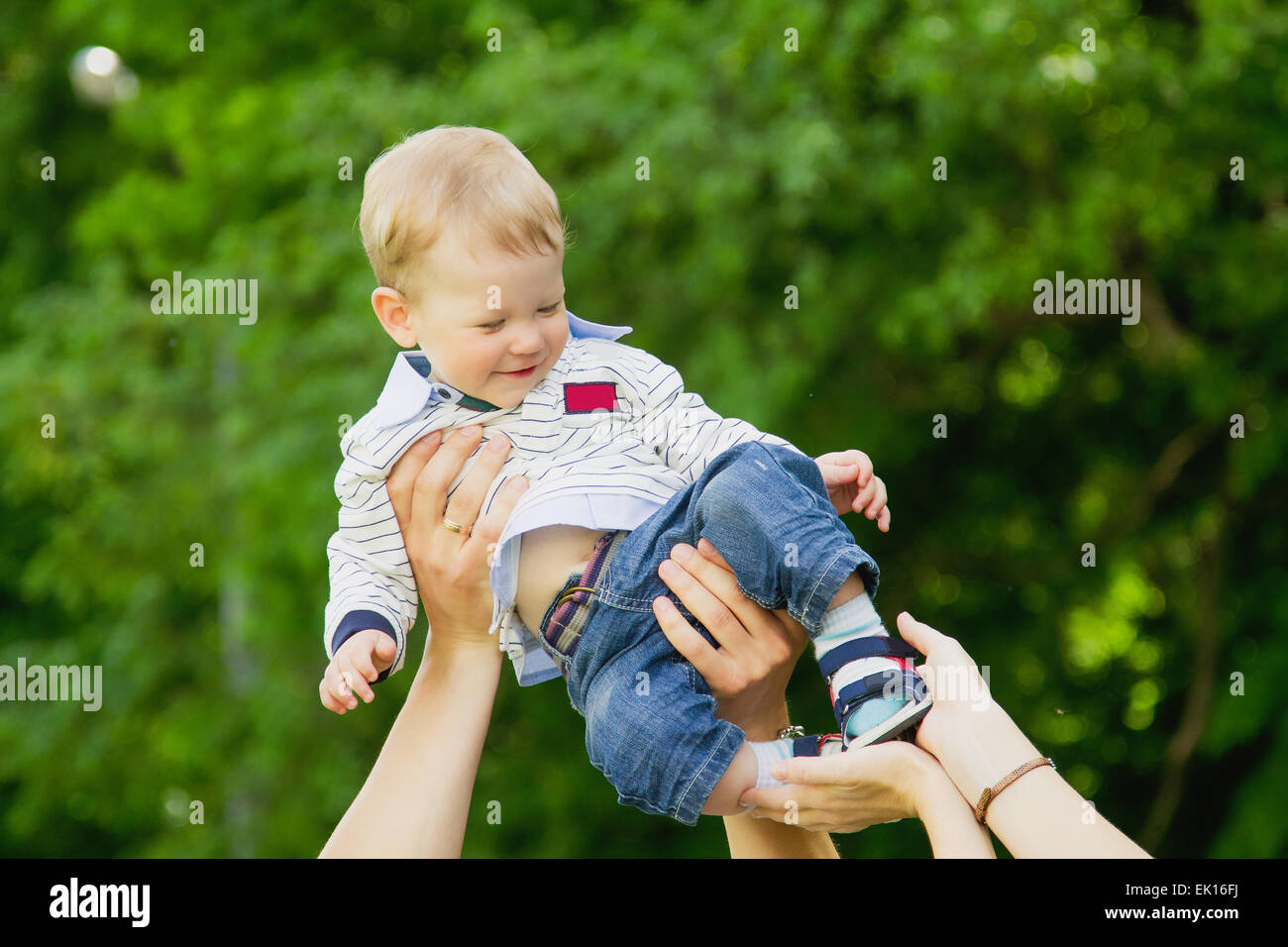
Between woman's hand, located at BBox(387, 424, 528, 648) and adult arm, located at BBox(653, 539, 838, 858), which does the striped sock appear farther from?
woman's hand, located at BBox(387, 424, 528, 648)

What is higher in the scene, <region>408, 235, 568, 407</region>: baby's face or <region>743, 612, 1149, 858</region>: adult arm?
<region>408, 235, 568, 407</region>: baby's face

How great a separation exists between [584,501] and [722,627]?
0.90ft

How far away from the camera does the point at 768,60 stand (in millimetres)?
4605

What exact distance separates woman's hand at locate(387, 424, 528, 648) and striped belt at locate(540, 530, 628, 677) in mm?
191

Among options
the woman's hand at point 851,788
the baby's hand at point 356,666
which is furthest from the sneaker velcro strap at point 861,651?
the baby's hand at point 356,666

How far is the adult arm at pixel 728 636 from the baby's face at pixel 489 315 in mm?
373

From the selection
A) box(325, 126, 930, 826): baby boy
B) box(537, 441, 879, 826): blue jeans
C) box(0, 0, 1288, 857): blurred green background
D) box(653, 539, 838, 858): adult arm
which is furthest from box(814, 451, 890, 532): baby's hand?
box(0, 0, 1288, 857): blurred green background

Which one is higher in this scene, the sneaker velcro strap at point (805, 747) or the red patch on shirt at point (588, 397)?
the red patch on shirt at point (588, 397)

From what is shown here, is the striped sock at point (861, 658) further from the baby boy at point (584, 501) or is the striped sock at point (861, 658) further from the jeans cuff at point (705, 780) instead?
the jeans cuff at point (705, 780)

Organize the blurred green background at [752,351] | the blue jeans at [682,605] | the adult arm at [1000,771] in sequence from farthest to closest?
the blurred green background at [752,351], the blue jeans at [682,605], the adult arm at [1000,771]

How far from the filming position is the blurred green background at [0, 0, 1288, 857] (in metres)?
4.63

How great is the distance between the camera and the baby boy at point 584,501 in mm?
1806

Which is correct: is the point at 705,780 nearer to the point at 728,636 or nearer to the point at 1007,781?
the point at 728,636

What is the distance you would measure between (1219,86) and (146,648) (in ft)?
17.5
